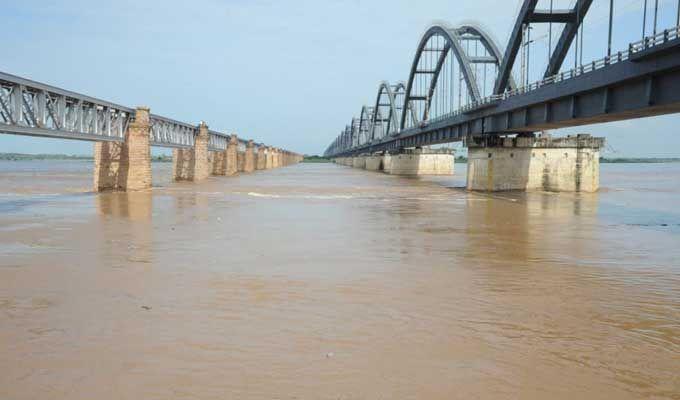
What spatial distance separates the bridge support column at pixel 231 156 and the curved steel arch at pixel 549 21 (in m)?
42.3

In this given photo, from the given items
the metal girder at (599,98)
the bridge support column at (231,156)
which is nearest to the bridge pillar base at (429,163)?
the bridge support column at (231,156)

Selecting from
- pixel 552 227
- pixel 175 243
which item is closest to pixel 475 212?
pixel 552 227

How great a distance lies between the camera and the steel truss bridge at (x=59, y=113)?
71.7 feet

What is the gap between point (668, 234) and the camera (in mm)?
17031

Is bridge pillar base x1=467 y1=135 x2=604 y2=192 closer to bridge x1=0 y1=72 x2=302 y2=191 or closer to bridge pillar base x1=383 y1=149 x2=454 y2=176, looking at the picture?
bridge x1=0 y1=72 x2=302 y2=191

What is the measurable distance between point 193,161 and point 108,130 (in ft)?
73.3

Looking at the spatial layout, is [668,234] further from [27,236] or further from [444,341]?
[27,236]

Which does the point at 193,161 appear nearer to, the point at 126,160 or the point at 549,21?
the point at 126,160

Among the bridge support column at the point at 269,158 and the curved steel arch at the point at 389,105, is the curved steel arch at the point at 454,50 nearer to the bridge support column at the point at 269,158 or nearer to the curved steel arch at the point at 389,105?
the curved steel arch at the point at 389,105

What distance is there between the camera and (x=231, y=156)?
2975 inches

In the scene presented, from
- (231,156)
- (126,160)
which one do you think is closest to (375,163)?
(231,156)

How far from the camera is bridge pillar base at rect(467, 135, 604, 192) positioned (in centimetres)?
4003

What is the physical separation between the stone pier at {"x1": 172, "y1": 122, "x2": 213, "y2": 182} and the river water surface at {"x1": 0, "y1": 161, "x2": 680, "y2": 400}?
38.7m

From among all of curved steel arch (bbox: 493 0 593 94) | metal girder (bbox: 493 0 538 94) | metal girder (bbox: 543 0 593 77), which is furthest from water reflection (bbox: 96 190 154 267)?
metal girder (bbox: 493 0 538 94)
